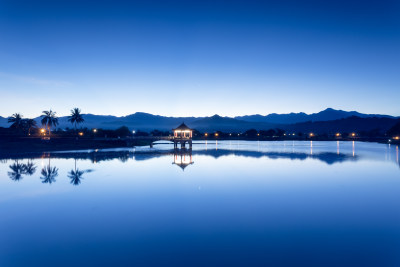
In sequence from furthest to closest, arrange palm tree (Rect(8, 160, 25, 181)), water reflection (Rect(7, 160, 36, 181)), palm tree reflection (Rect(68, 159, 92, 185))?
water reflection (Rect(7, 160, 36, 181)) → palm tree (Rect(8, 160, 25, 181)) → palm tree reflection (Rect(68, 159, 92, 185))

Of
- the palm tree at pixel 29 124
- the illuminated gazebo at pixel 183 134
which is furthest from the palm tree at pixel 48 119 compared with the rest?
the illuminated gazebo at pixel 183 134

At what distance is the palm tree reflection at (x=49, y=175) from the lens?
27.4 m

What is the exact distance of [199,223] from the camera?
14562 millimetres

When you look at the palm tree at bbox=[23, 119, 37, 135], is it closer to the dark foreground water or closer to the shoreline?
the shoreline

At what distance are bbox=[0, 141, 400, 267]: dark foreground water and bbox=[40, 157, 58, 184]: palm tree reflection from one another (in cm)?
62

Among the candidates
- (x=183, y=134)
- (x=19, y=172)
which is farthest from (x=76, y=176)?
(x=183, y=134)

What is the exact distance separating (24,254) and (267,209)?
14071 millimetres

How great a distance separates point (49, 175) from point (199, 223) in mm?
24272

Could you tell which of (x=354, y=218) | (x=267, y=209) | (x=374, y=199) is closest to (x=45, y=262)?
(x=267, y=209)

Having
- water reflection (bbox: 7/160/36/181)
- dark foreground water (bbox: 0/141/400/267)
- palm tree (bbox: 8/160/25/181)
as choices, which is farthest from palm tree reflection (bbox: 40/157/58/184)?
palm tree (bbox: 8/160/25/181)

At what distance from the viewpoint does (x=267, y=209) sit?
1712 cm

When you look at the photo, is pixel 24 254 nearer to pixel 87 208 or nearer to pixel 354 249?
pixel 87 208

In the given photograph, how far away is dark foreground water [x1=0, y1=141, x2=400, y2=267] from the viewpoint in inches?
411

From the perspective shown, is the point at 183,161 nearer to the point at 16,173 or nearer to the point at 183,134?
the point at 16,173
